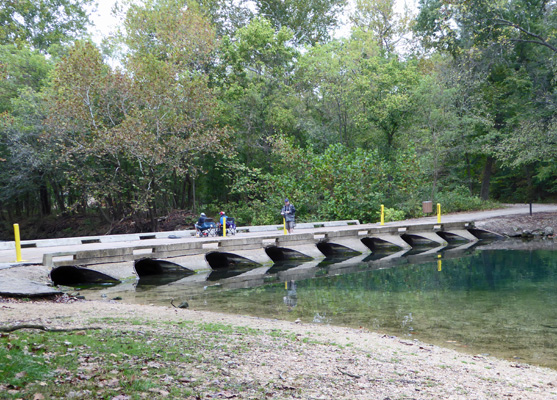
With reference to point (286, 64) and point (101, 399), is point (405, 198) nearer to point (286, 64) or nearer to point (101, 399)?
point (286, 64)

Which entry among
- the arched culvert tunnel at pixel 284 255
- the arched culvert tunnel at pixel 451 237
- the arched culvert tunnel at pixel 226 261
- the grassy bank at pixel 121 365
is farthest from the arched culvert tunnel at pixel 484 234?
the grassy bank at pixel 121 365

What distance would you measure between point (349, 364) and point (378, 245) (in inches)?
750

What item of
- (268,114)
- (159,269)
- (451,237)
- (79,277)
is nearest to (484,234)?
(451,237)

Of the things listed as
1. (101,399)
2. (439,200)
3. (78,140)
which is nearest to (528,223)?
(439,200)

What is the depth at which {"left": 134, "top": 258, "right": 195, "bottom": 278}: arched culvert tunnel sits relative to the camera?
17.2 m

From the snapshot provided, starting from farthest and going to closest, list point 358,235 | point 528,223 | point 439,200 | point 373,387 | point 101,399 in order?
point 439,200 < point 528,223 < point 358,235 < point 373,387 < point 101,399

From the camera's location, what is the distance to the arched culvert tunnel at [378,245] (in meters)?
24.5

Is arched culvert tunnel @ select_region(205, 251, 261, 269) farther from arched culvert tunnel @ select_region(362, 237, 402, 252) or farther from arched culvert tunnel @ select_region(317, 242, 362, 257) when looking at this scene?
arched culvert tunnel @ select_region(362, 237, 402, 252)

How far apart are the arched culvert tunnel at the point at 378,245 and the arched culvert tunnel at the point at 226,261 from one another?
7.75 metres

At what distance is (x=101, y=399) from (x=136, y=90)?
25.2 m

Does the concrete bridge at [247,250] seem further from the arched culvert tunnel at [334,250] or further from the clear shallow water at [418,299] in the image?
the clear shallow water at [418,299]

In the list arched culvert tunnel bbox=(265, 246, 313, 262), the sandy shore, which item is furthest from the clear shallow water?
arched culvert tunnel bbox=(265, 246, 313, 262)

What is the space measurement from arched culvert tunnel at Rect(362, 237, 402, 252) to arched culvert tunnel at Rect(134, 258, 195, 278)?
10.8m

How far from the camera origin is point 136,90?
89.1ft
